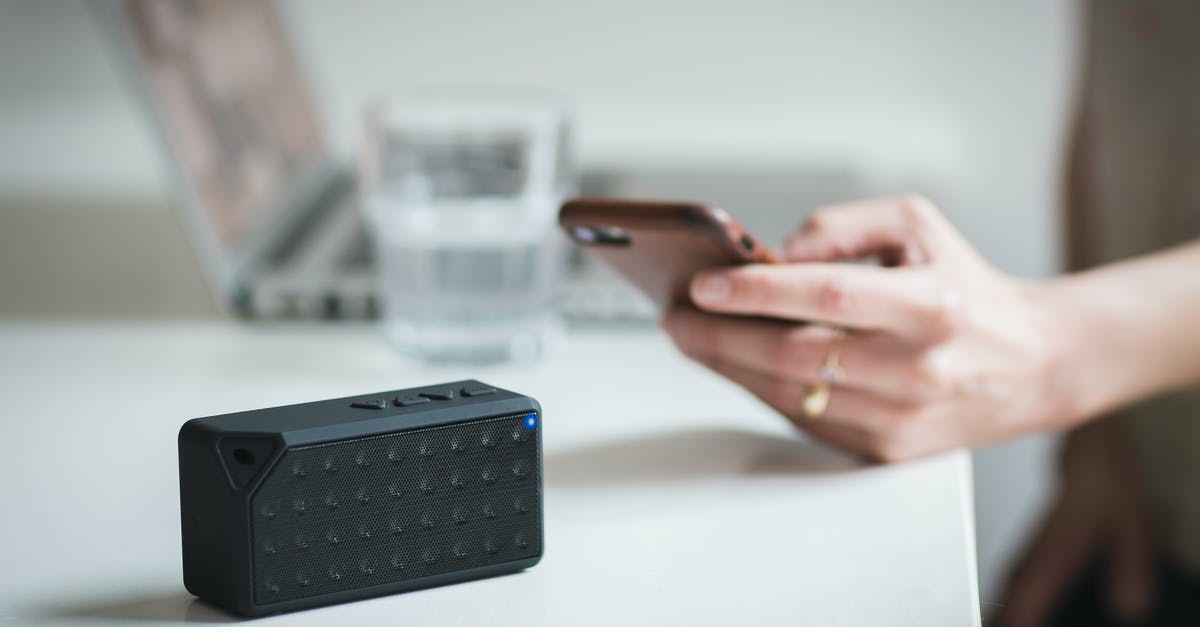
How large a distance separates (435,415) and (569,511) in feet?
0.37

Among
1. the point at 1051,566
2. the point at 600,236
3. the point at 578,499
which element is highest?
the point at 600,236

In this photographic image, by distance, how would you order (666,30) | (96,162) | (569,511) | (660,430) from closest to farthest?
(569,511)
(660,430)
(96,162)
(666,30)

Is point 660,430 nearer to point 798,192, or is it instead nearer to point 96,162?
point 798,192

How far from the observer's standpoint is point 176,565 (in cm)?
43

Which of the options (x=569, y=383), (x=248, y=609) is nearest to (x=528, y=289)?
(x=569, y=383)

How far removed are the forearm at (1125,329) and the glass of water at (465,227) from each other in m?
0.30

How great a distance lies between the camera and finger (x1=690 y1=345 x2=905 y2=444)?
0.54m

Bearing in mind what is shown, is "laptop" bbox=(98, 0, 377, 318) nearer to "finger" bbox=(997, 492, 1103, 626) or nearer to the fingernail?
the fingernail

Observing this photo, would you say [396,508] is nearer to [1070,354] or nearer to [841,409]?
[841,409]

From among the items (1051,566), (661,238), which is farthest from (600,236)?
(1051,566)

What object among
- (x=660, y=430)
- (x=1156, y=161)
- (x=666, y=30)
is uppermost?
(x=666, y=30)

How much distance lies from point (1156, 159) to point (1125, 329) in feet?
1.46

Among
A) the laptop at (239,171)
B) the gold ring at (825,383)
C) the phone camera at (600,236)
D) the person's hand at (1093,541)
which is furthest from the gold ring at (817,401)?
the person's hand at (1093,541)

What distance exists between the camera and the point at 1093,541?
106cm
